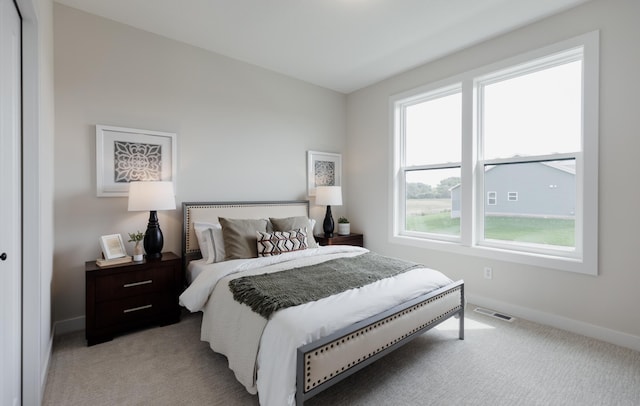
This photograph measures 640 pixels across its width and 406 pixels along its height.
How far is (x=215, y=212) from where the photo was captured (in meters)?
3.37

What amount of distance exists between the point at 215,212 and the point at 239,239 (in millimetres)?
663

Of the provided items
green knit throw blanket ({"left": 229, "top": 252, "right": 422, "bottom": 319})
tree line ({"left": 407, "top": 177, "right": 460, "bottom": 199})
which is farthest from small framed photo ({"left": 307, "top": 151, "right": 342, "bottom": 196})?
green knit throw blanket ({"left": 229, "top": 252, "right": 422, "bottom": 319})

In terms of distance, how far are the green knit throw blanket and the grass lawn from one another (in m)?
1.29

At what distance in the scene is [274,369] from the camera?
61.1 inches

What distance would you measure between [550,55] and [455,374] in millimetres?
2899

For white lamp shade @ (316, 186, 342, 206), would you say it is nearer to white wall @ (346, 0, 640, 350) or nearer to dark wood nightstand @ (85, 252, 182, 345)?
white wall @ (346, 0, 640, 350)

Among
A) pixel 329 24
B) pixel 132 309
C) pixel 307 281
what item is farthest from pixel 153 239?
pixel 329 24

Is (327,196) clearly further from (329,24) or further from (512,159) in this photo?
(512,159)

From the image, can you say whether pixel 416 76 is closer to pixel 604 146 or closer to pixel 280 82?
pixel 280 82

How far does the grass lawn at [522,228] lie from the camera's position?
2836 millimetres

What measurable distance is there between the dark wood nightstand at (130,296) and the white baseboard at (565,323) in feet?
10.4

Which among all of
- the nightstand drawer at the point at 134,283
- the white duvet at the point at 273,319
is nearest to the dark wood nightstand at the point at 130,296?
the nightstand drawer at the point at 134,283

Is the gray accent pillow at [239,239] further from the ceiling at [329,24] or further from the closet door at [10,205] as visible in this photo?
the ceiling at [329,24]

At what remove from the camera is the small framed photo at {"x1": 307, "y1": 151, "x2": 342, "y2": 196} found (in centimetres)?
436
